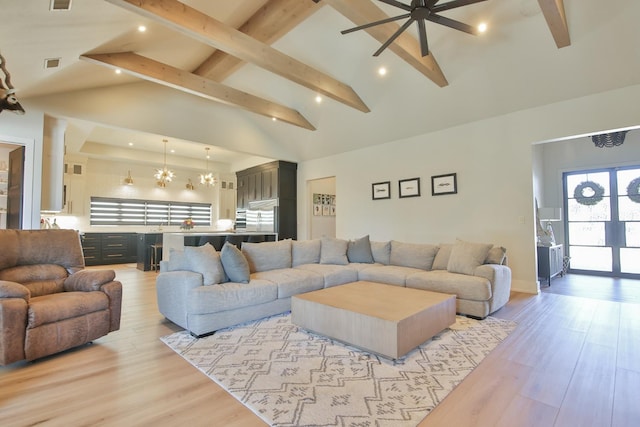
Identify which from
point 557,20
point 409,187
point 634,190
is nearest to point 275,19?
point 557,20

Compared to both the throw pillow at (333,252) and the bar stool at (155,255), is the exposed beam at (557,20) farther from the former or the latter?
the bar stool at (155,255)

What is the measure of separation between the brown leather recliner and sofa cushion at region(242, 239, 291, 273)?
153 cm

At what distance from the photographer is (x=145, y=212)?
30.2 ft

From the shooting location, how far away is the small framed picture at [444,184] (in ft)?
18.1

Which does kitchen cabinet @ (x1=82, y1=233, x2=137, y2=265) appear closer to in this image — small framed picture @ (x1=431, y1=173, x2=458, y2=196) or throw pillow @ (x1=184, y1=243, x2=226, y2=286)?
throw pillow @ (x1=184, y1=243, x2=226, y2=286)

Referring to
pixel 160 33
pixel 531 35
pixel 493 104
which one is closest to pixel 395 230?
pixel 493 104

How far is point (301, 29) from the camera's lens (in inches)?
178

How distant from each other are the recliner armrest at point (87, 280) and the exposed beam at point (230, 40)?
2.43 m

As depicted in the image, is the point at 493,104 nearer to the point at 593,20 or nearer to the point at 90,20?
the point at 593,20

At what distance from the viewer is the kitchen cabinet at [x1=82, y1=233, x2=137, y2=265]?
7.82 meters

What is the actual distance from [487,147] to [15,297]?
6104 mm

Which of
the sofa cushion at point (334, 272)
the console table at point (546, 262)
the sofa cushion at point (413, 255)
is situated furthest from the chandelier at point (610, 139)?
the sofa cushion at point (334, 272)

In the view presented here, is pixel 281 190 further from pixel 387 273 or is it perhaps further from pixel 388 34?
pixel 388 34

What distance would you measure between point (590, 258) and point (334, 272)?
580 centimetres
